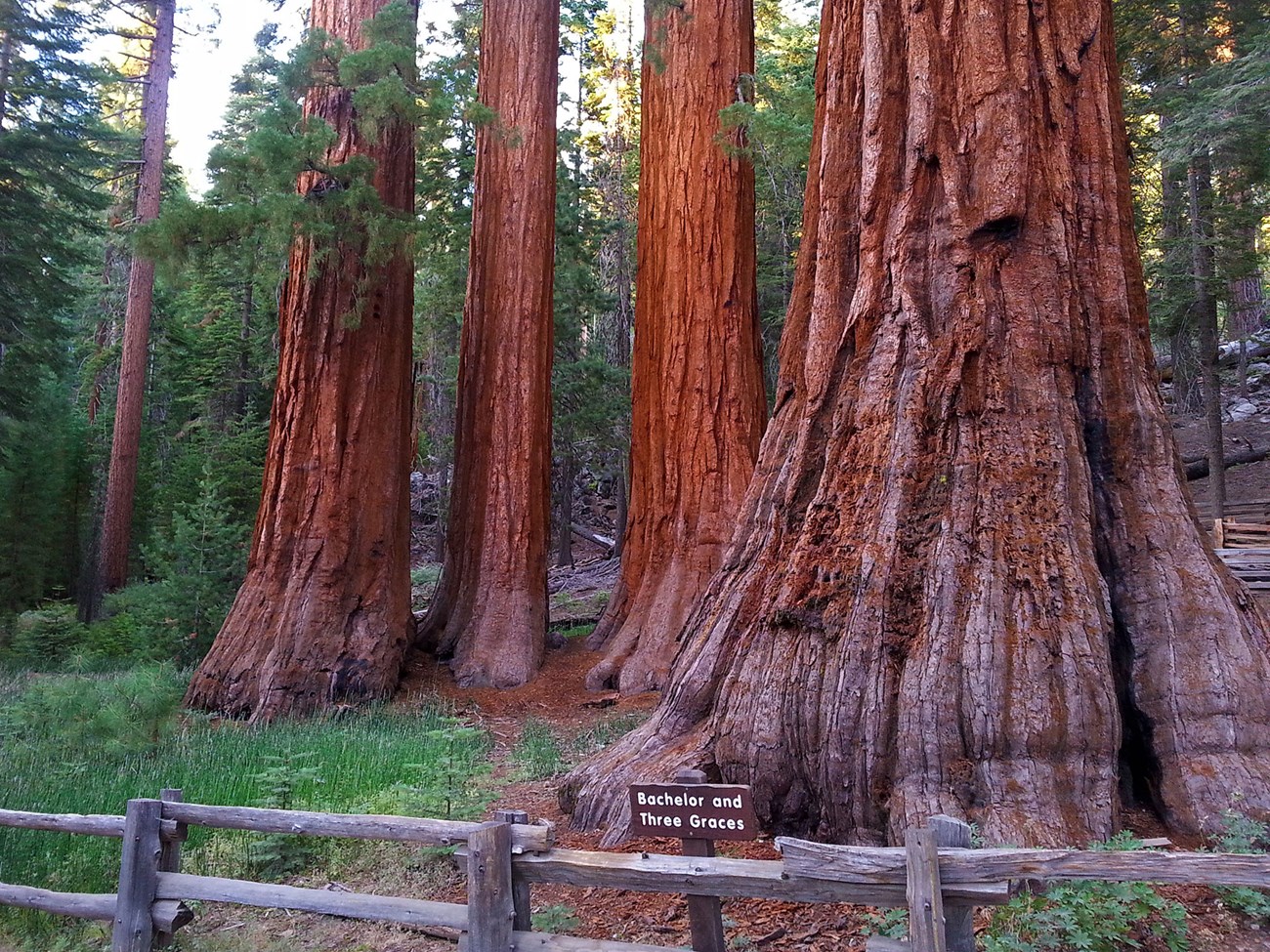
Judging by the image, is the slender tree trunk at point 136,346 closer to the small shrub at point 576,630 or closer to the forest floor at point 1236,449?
the small shrub at point 576,630

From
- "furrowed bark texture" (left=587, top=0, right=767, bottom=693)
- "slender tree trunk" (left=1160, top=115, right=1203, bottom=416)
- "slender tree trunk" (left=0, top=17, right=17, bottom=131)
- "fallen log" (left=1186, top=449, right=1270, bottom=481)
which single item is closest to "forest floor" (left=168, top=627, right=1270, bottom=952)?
"furrowed bark texture" (left=587, top=0, right=767, bottom=693)

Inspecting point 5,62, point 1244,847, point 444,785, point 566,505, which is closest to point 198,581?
point 444,785

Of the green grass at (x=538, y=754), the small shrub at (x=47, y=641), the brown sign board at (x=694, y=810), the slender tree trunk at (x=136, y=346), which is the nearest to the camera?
the brown sign board at (x=694, y=810)

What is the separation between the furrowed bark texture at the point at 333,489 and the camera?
32.2 ft

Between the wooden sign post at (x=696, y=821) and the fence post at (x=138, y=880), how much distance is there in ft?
7.94

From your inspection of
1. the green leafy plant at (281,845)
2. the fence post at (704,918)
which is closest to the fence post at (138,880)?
the green leafy plant at (281,845)

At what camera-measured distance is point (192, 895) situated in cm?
430

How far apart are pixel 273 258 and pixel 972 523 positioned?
7641 mm

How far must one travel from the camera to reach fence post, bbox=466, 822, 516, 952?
370 cm

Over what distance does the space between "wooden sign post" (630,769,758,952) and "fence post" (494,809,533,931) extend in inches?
22.2

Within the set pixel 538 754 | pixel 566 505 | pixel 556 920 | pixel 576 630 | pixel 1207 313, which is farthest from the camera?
pixel 566 505

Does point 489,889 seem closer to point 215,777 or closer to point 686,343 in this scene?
point 215,777

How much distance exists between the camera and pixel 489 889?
12.2 ft

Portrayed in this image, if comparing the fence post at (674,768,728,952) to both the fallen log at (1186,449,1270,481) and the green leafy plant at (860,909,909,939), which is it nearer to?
the green leafy plant at (860,909,909,939)
